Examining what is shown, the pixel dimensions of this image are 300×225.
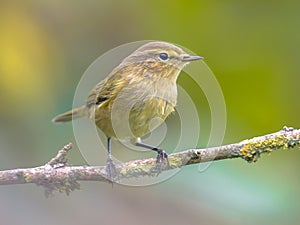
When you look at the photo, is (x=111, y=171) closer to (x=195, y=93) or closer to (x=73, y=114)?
(x=195, y=93)

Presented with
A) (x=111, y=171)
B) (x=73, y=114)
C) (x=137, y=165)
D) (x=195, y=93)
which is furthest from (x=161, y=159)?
(x=73, y=114)

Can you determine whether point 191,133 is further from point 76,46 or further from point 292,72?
point 76,46

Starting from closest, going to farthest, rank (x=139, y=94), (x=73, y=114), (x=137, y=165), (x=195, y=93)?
(x=137, y=165), (x=139, y=94), (x=195, y=93), (x=73, y=114)

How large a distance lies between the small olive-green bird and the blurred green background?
223mm

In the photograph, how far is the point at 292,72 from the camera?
10.5 feet

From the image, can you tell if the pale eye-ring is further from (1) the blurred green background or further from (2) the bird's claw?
(2) the bird's claw

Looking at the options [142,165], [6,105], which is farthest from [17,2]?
[142,165]

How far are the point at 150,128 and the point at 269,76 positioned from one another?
773 mm

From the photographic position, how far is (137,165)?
249 centimetres

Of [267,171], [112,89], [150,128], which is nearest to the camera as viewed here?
[267,171]

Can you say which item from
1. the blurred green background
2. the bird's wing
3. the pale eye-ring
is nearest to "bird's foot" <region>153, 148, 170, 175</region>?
the blurred green background

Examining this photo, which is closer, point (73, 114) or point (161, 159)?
point (161, 159)

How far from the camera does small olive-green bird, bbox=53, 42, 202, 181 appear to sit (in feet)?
9.32

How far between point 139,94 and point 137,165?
51 centimetres
